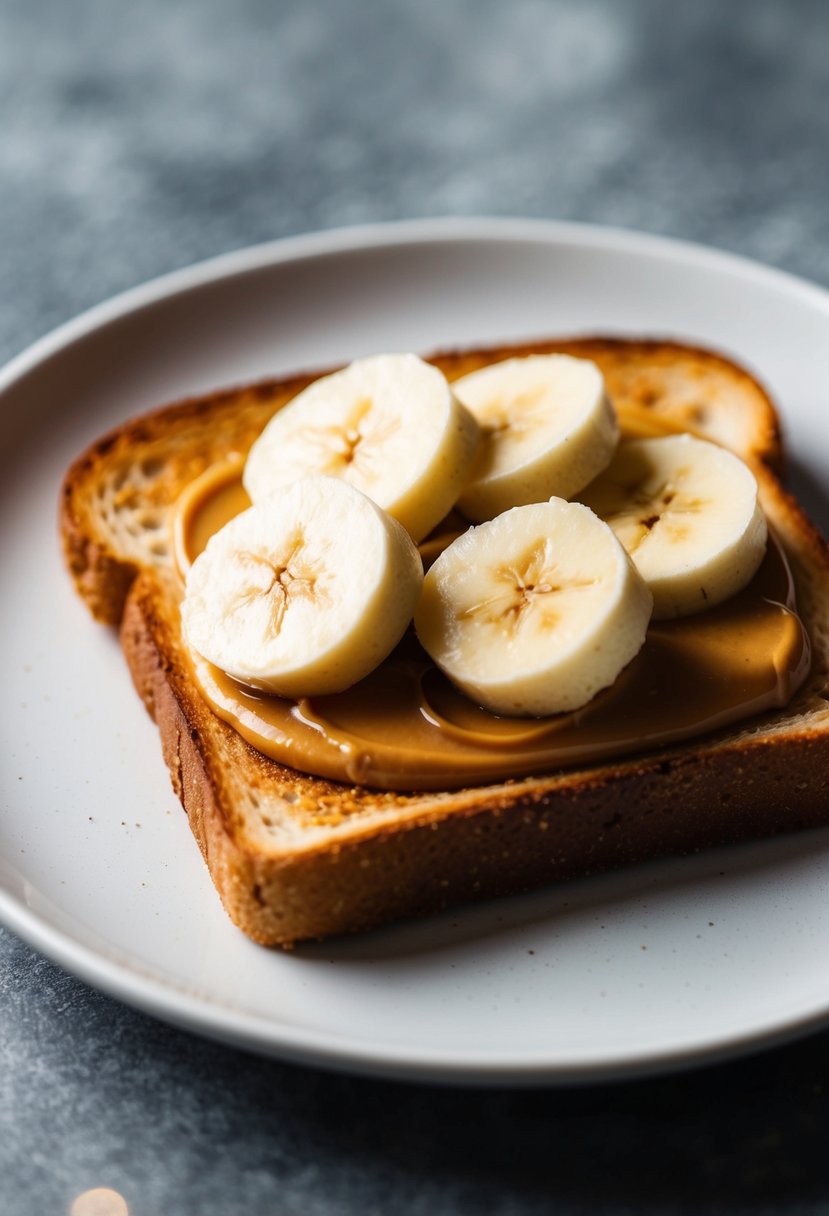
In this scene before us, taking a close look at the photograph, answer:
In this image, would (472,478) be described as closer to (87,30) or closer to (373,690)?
(373,690)

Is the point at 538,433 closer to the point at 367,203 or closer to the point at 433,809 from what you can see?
the point at 433,809

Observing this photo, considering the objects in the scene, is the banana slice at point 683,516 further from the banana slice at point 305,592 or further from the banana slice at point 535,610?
the banana slice at point 305,592

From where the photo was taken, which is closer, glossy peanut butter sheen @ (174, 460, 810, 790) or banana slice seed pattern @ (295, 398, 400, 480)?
glossy peanut butter sheen @ (174, 460, 810, 790)

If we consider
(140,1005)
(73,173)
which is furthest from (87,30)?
(140,1005)

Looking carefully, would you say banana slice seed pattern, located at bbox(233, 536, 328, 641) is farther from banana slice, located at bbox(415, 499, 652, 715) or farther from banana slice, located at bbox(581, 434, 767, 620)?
banana slice, located at bbox(581, 434, 767, 620)

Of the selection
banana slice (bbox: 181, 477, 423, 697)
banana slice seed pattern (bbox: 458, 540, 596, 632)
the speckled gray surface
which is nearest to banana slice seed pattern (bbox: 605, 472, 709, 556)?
banana slice seed pattern (bbox: 458, 540, 596, 632)

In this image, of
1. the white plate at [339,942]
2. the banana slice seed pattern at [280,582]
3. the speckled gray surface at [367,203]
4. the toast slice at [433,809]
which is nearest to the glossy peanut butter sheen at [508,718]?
the toast slice at [433,809]

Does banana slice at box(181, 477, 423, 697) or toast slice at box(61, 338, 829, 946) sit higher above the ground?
banana slice at box(181, 477, 423, 697)
